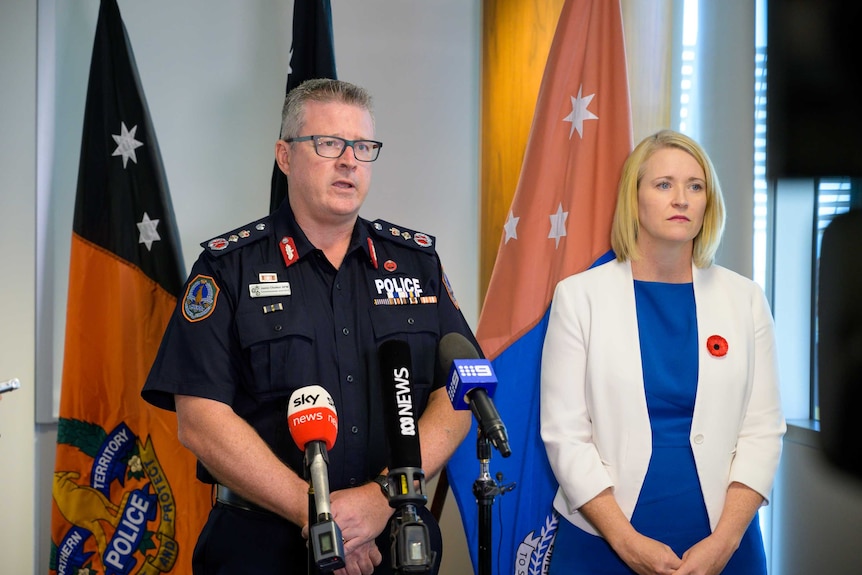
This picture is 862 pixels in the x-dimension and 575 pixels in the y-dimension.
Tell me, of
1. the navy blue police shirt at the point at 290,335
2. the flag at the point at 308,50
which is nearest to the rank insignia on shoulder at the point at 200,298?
the navy blue police shirt at the point at 290,335

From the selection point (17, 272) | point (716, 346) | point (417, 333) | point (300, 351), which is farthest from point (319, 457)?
point (17, 272)

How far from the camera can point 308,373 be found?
1.62 m

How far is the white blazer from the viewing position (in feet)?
5.95

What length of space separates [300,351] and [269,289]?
0.16 m

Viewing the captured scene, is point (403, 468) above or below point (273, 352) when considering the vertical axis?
below

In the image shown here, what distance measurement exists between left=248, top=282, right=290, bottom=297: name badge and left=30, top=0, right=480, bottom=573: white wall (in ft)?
4.20

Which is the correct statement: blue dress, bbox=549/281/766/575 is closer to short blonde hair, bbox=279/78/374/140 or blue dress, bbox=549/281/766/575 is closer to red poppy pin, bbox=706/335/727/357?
red poppy pin, bbox=706/335/727/357

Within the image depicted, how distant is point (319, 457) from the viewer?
95 centimetres

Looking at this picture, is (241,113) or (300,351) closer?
(300,351)

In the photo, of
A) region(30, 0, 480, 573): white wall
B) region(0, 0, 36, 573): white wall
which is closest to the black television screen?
region(30, 0, 480, 573): white wall

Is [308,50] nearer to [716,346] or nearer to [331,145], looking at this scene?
[331,145]

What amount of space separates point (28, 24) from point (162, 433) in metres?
1.55

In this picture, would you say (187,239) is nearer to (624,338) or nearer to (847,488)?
(624,338)

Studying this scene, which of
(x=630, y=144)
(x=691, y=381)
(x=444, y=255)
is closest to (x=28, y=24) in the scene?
(x=444, y=255)
